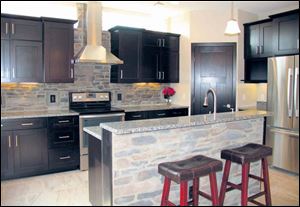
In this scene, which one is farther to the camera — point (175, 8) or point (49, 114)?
point (175, 8)

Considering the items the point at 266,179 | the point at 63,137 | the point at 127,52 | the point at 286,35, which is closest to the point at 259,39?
the point at 286,35

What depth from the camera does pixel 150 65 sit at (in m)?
5.00

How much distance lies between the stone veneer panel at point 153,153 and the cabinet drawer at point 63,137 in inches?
80.6

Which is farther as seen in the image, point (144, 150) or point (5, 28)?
point (5, 28)

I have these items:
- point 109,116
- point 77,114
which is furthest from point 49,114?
point 109,116

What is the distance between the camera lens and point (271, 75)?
13.6ft

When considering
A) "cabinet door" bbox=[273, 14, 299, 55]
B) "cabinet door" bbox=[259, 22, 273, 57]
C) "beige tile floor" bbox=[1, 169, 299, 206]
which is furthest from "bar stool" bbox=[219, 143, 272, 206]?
"cabinet door" bbox=[259, 22, 273, 57]

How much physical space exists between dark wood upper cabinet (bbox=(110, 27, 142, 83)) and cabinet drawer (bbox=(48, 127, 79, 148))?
1.22 m

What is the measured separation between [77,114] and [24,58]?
1.12m

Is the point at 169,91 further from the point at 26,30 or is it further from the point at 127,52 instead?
the point at 26,30

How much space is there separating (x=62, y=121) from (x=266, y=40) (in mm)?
3583

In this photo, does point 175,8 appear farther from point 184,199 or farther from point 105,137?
point 184,199

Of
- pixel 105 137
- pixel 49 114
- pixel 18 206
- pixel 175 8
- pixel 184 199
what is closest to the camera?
pixel 184 199

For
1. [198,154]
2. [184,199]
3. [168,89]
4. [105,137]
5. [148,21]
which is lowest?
[184,199]
